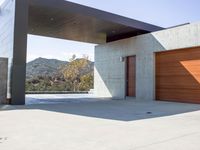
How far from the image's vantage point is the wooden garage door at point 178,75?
11500 millimetres

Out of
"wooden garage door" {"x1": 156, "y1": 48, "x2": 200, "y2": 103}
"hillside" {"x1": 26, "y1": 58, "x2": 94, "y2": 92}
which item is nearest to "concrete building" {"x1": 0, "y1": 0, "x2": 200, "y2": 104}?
"wooden garage door" {"x1": 156, "y1": 48, "x2": 200, "y2": 103}

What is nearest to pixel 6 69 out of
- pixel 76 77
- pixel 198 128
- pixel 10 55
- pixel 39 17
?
pixel 10 55

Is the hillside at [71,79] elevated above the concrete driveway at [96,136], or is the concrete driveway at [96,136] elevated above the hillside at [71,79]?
the hillside at [71,79]

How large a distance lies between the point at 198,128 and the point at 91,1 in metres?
9.69

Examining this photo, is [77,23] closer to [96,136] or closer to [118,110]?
[118,110]

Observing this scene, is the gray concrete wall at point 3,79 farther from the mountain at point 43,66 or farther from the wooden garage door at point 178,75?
the mountain at point 43,66

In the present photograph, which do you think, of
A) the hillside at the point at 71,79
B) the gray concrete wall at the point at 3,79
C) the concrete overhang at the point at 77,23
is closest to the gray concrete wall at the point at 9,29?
the gray concrete wall at the point at 3,79

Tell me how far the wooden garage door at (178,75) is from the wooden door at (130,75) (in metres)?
1.79

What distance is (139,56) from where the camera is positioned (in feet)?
46.3

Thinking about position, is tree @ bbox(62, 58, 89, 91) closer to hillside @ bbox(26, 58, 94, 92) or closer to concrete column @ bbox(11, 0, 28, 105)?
hillside @ bbox(26, 58, 94, 92)

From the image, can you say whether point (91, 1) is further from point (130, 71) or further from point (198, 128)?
point (198, 128)

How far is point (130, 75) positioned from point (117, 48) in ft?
6.60

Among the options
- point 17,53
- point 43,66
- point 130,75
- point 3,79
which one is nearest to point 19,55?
point 17,53

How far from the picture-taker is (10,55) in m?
10.4
